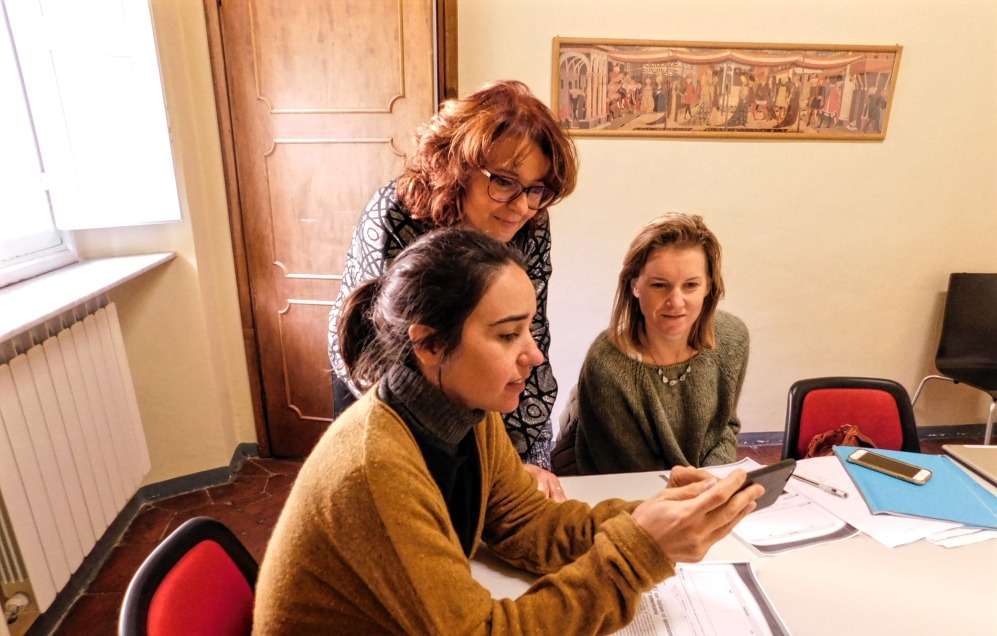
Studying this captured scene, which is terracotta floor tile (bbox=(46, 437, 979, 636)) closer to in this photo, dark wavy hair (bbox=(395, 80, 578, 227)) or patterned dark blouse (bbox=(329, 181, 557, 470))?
patterned dark blouse (bbox=(329, 181, 557, 470))

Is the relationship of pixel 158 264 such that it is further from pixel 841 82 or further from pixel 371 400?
pixel 841 82

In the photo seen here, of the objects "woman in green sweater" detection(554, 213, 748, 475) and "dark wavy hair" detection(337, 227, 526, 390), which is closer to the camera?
"dark wavy hair" detection(337, 227, 526, 390)

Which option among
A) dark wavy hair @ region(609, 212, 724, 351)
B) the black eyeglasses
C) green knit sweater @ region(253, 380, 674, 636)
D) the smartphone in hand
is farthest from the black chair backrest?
green knit sweater @ region(253, 380, 674, 636)

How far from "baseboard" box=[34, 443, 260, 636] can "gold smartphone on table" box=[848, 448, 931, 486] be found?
2337 millimetres

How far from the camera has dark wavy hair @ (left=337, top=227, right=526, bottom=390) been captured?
0.84 metres

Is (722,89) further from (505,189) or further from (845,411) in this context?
(505,189)

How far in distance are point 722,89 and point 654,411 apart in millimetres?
A: 1720

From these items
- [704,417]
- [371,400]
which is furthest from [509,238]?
Result: [704,417]

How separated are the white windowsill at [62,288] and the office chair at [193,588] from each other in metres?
0.93

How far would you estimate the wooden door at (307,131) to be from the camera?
2.27 meters

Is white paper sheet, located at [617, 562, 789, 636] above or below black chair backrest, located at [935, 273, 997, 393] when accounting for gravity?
above

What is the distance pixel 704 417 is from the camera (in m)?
1.55

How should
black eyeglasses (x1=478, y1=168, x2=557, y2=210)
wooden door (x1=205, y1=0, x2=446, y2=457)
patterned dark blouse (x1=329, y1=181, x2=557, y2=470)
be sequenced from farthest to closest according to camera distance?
wooden door (x1=205, y1=0, x2=446, y2=457) → patterned dark blouse (x1=329, y1=181, x2=557, y2=470) → black eyeglasses (x1=478, y1=168, x2=557, y2=210)

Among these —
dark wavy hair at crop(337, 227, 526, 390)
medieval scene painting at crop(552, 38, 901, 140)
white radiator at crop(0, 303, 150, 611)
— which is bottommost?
white radiator at crop(0, 303, 150, 611)
